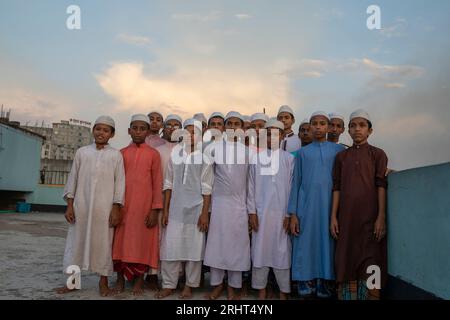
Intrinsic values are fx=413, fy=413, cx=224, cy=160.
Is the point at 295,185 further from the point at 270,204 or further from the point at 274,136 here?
the point at 274,136

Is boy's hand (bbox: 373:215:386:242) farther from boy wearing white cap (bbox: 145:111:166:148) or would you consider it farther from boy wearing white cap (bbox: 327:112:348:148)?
boy wearing white cap (bbox: 145:111:166:148)

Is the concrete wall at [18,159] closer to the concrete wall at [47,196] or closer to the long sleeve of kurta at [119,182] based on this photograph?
the concrete wall at [47,196]

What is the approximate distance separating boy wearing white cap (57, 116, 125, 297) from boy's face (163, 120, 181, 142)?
91cm

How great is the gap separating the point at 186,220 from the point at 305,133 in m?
1.87

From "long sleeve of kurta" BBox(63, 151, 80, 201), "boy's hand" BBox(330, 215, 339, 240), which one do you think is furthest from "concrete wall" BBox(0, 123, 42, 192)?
"boy's hand" BBox(330, 215, 339, 240)

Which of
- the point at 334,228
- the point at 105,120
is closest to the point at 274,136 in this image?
the point at 334,228

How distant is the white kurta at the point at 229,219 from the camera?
4055 mm

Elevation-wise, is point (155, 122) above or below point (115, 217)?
above

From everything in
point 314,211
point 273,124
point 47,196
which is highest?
point 273,124

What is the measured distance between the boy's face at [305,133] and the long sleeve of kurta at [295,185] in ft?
2.88

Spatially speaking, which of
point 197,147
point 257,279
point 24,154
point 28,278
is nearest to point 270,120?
point 197,147

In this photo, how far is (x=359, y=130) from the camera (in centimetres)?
383

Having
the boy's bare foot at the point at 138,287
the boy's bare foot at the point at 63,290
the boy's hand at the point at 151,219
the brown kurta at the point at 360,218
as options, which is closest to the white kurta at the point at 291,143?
the brown kurta at the point at 360,218
